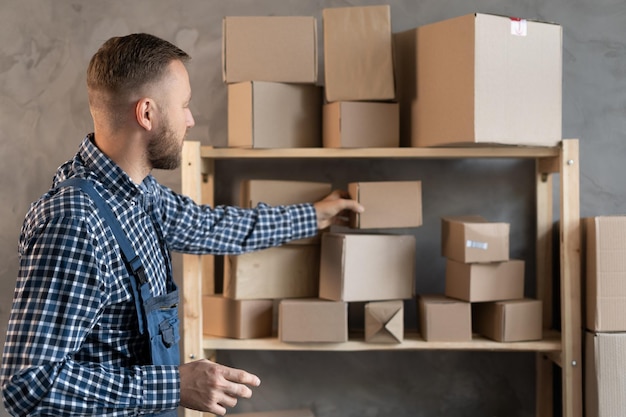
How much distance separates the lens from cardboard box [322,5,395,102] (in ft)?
6.82

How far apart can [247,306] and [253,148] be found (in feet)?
1.58

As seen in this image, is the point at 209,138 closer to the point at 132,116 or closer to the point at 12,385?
the point at 132,116

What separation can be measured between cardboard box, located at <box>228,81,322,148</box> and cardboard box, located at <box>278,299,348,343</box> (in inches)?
19.5

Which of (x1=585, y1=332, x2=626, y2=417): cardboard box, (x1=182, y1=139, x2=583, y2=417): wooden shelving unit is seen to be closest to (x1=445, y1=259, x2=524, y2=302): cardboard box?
(x1=182, y1=139, x2=583, y2=417): wooden shelving unit

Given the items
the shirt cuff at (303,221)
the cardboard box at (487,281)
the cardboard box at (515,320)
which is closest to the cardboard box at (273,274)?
the shirt cuff at (303,221)

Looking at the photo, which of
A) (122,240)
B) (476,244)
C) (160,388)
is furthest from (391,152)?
(160,388)

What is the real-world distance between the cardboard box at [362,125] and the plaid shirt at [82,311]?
2.26 feet

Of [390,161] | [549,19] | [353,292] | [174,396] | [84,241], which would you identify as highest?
A: [549,19]

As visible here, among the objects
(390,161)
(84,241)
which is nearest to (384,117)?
(390,161)

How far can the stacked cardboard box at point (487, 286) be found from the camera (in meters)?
2.03

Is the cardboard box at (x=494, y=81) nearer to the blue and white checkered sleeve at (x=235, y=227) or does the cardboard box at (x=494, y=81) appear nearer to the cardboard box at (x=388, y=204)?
the cardboard box at (x=388, y=204)

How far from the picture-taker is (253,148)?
2066 mm

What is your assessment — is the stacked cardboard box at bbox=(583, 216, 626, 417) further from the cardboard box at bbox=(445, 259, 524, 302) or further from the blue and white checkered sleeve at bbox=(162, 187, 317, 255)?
the blue and white checkered sleeve at bbox=(162, 187, 317, 255)

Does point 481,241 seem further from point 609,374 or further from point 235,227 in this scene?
point 235,227
